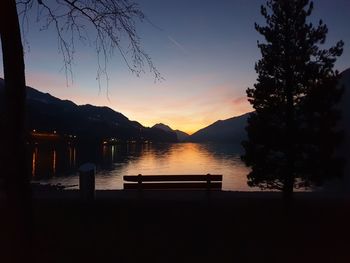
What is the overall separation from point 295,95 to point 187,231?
8.96 metres

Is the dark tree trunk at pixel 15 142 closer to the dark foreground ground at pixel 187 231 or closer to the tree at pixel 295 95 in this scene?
the dark foreground ground at pixel 187 231

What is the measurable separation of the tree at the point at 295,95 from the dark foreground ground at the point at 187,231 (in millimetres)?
2225

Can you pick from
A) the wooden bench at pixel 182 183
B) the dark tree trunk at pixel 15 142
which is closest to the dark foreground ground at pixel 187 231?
the dark tree trunk at pixel 15 142

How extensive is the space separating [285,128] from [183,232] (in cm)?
794

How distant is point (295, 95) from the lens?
56.0 ft

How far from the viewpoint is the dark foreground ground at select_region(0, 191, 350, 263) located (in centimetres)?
860

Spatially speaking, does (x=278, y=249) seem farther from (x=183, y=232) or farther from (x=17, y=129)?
(x=17, y=129)

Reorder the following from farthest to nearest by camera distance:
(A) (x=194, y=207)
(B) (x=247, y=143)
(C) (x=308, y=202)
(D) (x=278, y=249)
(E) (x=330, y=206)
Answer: (B) (x=247, y=143) < (C) (x=308, y=202) < (E) (x=330, y=206) < (A) (x=194, y=207) < (D) (x=278, y=249)

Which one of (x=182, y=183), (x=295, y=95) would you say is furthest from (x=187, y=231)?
(x=295, y=95)

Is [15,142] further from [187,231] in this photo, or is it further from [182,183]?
[182,183]

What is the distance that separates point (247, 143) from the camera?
1755cm

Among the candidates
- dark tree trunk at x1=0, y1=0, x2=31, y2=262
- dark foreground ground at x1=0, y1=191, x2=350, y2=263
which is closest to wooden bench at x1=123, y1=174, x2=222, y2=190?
dark foreground ground at x1=0, y1=191, x2=350, y2=263

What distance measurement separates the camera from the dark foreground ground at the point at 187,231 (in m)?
8.60

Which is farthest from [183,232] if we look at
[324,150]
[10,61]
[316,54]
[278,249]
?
[316,54]
